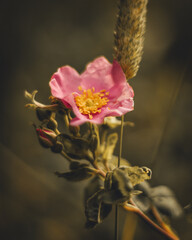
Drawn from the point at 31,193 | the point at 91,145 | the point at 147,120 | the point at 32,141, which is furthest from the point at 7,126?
the point at 91,145

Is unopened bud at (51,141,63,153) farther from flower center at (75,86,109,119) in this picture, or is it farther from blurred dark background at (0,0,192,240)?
blurred dark background at (0,0,192,240)

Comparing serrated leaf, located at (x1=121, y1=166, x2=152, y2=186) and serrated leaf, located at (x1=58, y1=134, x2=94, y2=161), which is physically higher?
serrated leaf, located at (x1=58, y1=134, x2=94, y2=161)

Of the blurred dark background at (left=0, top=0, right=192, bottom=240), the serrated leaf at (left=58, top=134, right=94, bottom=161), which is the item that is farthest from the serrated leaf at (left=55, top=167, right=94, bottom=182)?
the blurred dark background at (left=0, top=0, right=192, bottom=240)

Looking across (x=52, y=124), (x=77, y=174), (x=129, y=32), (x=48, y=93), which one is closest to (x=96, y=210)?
(x=77, y=174)

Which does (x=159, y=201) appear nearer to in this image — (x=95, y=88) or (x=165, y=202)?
(x=165, y=202)

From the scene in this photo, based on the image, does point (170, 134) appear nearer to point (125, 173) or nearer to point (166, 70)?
point (166, 70)

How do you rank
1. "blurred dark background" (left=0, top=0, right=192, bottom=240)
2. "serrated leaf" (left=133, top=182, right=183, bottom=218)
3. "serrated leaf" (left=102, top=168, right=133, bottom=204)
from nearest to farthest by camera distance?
"serrated leaf" (left=102, top=168, right=133, bottom=204)
"serrated leaf" (left=133, top=182, right=183, bottom=218)
"blurred dark background" (left=0, top=0, right=192, bottom=240)
